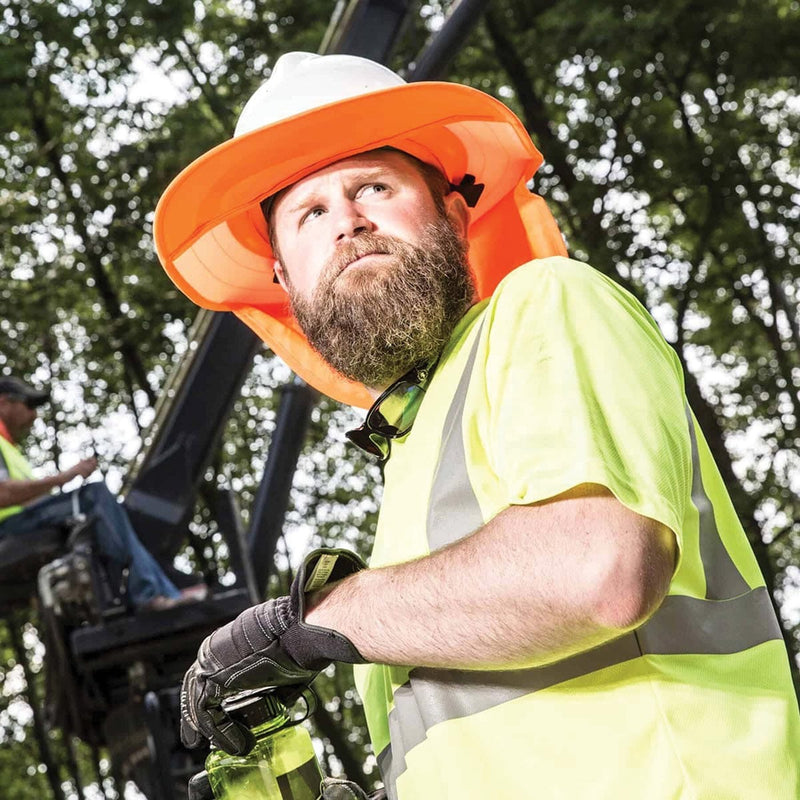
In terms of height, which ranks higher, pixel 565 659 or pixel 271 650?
pixel 271 650

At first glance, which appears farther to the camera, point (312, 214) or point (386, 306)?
point (312, 214)

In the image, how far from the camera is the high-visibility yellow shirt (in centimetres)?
152

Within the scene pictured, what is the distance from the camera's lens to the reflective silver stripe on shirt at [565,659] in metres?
1.62

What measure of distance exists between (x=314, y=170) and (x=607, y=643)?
1.31 m

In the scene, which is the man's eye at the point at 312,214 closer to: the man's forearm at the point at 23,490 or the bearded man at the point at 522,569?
the bearded man at the point at 522,569

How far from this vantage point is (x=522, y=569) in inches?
60.1

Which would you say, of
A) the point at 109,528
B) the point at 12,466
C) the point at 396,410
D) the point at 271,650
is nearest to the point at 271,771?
the point at 271,650

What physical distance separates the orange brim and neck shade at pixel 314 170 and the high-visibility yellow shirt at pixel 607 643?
0.76 m

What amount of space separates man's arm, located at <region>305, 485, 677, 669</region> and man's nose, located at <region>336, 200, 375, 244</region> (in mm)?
823

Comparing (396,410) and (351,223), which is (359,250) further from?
(396,410)

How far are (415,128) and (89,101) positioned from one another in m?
13.5

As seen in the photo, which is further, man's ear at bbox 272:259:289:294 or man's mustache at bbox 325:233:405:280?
man's ear at bbox 272:259:289:294

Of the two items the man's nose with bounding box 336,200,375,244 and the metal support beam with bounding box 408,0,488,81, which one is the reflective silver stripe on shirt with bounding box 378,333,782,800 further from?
the metal support beam with bounding box 408,0,488,81

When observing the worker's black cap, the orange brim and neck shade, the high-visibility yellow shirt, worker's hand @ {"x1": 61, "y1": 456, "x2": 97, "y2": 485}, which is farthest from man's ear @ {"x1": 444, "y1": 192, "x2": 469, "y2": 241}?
the worker's black cap
